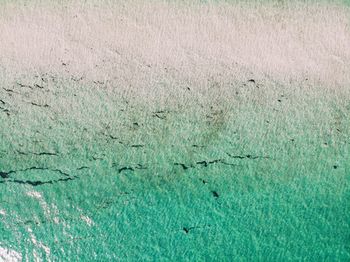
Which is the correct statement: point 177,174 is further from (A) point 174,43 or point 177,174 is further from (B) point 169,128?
(A) point 174,43

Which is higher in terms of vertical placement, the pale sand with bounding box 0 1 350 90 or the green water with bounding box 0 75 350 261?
the pale sand with bounding box 0 1 350 90

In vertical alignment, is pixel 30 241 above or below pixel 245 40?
below

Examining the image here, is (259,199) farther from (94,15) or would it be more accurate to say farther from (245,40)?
(94,15)

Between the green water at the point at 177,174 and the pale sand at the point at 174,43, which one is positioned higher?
the pale sand at the point at 174,43

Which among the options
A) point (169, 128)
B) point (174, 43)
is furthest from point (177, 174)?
point (174, 43)

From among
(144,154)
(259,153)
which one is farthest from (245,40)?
(144,154)

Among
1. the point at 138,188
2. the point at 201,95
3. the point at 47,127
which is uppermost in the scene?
the point at 201,95
